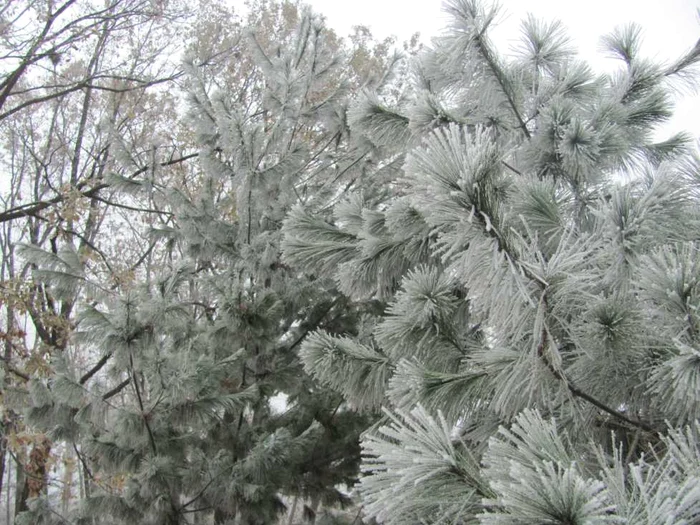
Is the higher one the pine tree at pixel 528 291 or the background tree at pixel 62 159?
the background tree at pixel 62 159

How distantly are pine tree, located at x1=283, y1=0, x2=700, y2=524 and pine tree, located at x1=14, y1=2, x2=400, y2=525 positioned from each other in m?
1.06

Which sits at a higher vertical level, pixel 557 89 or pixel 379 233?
pixel 557 89

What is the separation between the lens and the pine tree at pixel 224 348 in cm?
372

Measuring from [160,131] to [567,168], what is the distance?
9529mm

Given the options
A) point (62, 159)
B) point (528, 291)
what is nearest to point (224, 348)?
point (528, 291)

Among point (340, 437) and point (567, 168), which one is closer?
point (567, 168)

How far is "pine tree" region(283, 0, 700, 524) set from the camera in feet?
4.08

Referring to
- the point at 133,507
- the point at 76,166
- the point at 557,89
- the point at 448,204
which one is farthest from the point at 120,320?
the point at 76,166

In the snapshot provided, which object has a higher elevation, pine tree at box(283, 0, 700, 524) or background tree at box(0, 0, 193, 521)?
background tree at box(0, 0, 193, 521)

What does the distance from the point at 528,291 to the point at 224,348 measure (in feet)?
11.3

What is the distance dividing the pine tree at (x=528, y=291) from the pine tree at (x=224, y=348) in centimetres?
106

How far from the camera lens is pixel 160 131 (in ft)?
→ 35.5

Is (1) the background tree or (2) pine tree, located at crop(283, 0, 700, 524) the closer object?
(2) pine tree, located at crop(283, 0, 700, 524)

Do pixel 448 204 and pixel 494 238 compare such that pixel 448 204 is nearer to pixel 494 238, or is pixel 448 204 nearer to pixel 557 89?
pixel 494 238
